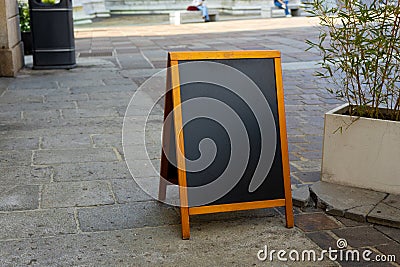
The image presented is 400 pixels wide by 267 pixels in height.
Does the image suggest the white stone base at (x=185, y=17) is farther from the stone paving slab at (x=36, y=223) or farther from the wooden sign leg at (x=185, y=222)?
the wooden sign leg at (x=185, y=222)

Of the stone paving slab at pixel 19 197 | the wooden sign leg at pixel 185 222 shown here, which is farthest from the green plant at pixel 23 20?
the wooden sign leg at pixel 185 222

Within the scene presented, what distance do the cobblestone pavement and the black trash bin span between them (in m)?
1.73

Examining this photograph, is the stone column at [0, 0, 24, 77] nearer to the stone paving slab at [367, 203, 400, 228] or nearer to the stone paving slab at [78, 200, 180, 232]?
the stone paving slab at [78, 200, 180, 232]

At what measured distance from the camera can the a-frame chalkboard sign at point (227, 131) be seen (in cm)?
340

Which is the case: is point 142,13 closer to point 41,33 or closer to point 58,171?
point 41,33

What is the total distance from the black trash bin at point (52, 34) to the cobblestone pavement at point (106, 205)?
1.73m

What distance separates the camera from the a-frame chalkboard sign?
3396 millimetres

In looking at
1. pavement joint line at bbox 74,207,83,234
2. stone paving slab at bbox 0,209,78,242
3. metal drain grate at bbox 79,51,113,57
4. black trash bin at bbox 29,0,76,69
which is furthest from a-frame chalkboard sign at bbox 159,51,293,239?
metal drain grate at bbox 79,51,113,57

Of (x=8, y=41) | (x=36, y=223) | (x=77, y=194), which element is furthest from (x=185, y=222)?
(x=8, y=41)

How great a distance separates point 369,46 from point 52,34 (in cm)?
672

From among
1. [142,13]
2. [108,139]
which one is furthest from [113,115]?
[142,13]

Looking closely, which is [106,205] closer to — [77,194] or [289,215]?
[77,194]

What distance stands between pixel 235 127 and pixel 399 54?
117cm

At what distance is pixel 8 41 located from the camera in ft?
29.0
